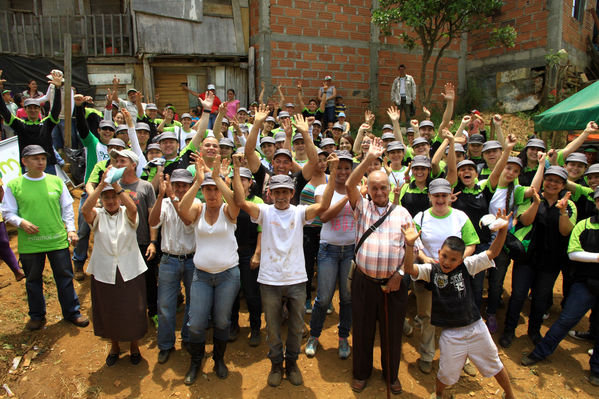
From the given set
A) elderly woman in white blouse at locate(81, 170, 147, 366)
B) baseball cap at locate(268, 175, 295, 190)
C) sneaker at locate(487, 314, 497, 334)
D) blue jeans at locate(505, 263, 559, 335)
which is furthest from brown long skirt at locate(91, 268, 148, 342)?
blue jeans at locate(505, 263, 559, 335)

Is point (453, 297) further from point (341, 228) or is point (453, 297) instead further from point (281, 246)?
point (281, 246)

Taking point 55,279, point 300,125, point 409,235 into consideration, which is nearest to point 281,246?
point 409,235

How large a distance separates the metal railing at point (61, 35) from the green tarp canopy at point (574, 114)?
1252cm

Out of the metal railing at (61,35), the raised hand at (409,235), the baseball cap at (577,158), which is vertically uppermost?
the metal railing at (61,35)

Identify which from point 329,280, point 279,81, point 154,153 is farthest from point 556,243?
point 279,81

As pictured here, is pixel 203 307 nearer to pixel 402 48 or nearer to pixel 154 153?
pixel 154 153

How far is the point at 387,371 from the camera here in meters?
3.99

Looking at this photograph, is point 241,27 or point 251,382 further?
point 241,27

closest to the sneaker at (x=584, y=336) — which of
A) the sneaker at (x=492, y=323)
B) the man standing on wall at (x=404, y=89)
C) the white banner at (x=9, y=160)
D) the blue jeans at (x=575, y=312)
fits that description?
the blue jeans at (x=575, y=312)

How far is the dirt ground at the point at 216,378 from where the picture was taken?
423cm

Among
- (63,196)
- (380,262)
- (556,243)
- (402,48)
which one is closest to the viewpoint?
(380,262)

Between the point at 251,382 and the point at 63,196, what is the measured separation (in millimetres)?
3417

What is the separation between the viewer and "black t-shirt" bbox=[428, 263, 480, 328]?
3.72 m

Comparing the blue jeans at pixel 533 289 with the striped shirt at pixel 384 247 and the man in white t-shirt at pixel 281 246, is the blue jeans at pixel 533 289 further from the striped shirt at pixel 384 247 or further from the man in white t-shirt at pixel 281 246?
the man in white t-shirt at pixel 281 246
